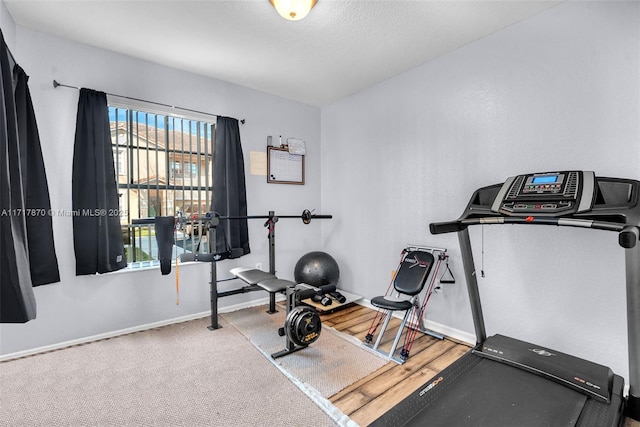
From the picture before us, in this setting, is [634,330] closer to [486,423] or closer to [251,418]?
[486,423]

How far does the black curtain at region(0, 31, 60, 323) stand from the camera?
1509 mm

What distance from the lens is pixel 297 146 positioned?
12.3ft

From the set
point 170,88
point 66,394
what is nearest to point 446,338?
point 66,394

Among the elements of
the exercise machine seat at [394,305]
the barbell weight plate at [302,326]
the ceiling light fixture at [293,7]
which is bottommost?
the barbell weight plate at [302,326]

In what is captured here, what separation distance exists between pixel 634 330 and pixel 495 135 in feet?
4.88

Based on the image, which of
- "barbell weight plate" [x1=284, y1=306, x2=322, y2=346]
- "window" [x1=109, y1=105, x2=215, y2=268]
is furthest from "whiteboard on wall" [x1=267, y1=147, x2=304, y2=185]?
"barbell weight plate" [x1=284, y1=306, x2=322, y2=346]

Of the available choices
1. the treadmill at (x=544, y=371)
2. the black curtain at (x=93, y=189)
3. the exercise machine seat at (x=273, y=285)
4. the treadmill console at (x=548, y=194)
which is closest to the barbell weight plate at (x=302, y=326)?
the exercise machine seat at (x=273, y=285)

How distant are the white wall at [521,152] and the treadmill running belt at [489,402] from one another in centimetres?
72

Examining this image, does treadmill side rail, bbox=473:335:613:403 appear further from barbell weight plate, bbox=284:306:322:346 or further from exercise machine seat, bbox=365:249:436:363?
barbell weight plate, bbox=284:306:322:346

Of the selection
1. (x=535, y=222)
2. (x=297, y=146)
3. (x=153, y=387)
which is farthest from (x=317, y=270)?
(x=535, y=222)

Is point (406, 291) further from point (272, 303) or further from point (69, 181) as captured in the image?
point (69, 181)

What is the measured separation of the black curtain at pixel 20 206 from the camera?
4.95ft

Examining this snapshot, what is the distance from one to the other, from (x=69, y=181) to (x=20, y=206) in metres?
0.88

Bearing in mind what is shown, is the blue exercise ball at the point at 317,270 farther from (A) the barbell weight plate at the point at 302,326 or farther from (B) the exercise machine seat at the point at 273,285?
(A) the barbell weight plate at the point at 302,326
